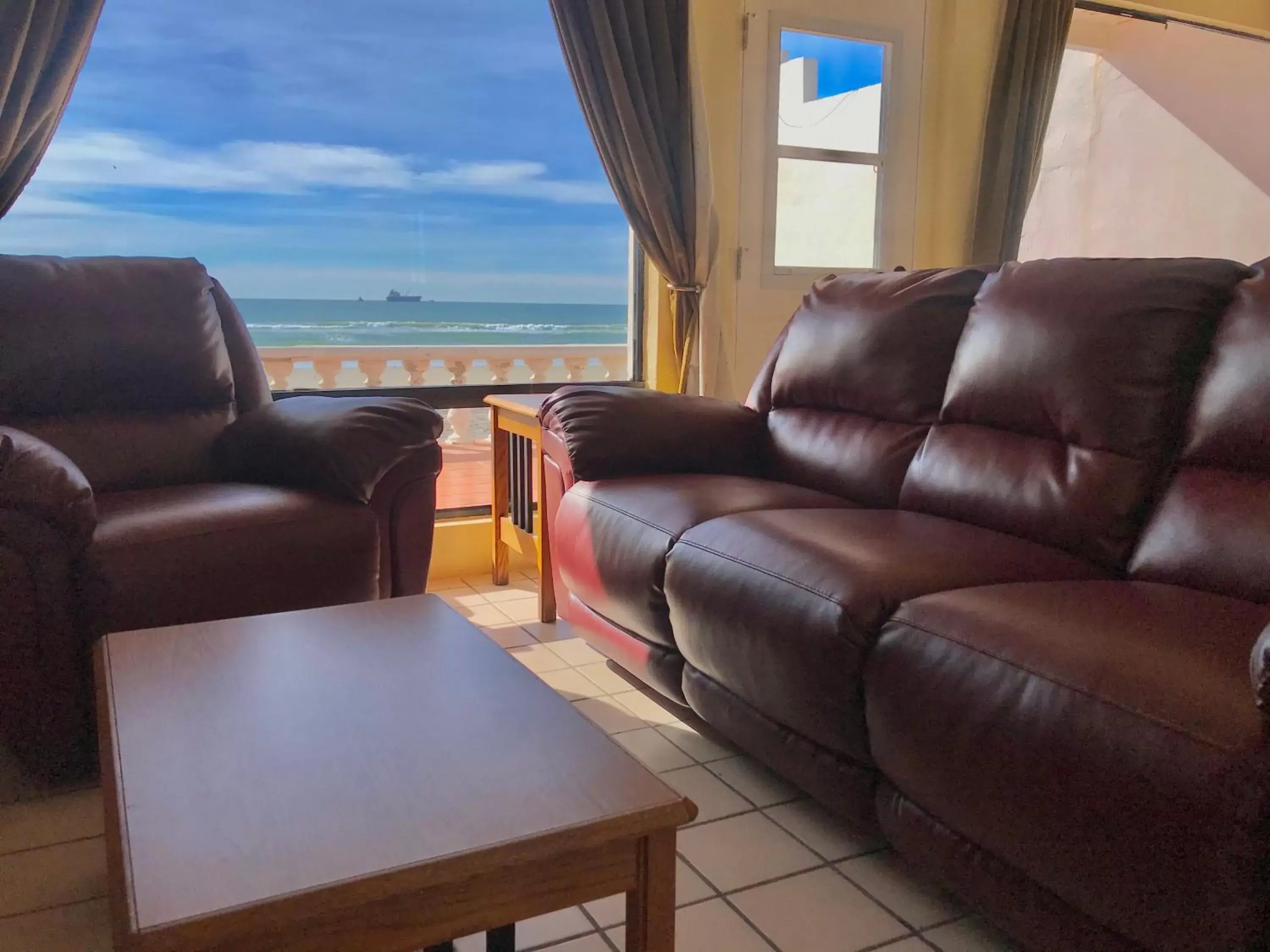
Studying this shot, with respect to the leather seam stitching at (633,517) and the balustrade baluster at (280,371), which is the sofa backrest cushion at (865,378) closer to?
the leather seam stitching at (633,517)

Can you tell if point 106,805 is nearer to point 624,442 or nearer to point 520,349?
point 624,442

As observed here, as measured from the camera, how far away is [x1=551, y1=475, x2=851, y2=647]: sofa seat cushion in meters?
1.89

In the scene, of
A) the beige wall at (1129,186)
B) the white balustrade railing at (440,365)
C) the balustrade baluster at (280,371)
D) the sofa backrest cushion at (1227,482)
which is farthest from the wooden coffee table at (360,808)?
the beige wall at (1129,186)

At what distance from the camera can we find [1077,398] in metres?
1.74

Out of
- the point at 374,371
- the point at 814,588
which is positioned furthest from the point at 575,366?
the point at 814,588

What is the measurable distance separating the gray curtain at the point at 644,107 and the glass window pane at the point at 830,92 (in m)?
0.51

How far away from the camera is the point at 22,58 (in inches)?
92.2

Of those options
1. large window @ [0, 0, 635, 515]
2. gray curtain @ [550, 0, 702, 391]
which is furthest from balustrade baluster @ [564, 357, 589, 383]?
large window @ [0, 0, 635, 515]

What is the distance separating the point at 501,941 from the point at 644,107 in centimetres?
258

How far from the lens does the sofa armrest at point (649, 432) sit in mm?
2295

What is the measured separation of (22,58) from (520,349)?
2324 millimetres

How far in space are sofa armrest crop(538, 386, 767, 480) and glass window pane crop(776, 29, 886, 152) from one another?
4.88ft

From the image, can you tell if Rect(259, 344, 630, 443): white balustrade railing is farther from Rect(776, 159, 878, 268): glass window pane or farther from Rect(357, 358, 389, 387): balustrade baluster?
Rect(776, 159, 878, 268): glass window pane

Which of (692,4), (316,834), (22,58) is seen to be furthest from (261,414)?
(692,4)
